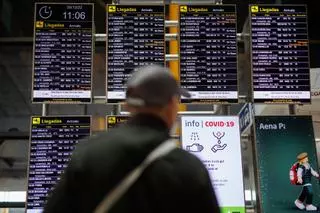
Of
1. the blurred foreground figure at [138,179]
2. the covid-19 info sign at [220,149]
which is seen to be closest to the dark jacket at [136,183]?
the blurred foreground figure at [138,179]

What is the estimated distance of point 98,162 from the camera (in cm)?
174

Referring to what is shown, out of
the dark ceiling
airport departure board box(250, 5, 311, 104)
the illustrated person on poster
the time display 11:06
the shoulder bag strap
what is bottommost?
the illustrated person on poster

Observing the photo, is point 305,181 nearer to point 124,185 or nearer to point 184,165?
point 184,165

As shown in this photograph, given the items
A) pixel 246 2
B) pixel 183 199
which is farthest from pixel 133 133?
pixel 246 2

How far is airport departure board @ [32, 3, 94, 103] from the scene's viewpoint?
4.96 m


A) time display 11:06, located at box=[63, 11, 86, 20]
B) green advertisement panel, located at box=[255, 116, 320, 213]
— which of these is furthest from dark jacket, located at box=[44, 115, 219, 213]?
time display 11:06, located at box=[63, 11, 86, 20]

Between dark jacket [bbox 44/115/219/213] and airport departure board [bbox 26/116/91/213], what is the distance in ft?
10.1

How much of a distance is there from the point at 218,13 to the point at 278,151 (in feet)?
4.50

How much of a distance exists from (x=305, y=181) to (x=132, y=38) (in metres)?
1.98

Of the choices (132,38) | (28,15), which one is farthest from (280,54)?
(28,15)

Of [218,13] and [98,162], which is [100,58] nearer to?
[218,13]

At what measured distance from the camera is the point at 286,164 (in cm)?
480

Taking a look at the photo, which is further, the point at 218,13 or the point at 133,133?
the point at 218,13

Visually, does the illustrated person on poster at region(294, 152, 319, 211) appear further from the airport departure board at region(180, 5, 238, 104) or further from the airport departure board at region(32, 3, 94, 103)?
the airport departure board at region(32, 3, 94, 103)
